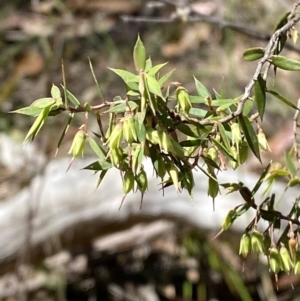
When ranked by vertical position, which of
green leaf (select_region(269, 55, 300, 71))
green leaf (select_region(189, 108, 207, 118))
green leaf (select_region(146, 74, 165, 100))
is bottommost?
green leaf (select_region(189, 108, 207, 118))

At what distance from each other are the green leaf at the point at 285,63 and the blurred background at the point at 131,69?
77cm

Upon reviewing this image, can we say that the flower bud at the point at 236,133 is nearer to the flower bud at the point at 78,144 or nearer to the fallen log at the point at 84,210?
the flower bud at the point at 78,144

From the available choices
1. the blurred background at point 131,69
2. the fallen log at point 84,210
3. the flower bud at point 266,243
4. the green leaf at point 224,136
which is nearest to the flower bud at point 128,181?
the green leaf at point 224,136

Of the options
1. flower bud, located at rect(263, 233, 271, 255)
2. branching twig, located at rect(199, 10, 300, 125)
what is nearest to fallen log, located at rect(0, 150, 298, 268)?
flower bud, located at rect(263, 233, 271, 255)

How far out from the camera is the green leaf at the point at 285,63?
2.26 ft

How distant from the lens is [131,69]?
3.46m

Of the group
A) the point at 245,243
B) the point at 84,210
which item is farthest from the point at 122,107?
the point at 84,210

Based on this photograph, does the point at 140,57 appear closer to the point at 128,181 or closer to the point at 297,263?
the point at 128,181

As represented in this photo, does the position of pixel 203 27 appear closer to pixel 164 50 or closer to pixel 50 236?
pixel 164 50

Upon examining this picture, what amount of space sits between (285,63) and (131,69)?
2.79 meters

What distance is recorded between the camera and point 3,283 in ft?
7.85

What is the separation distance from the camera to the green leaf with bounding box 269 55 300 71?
689 mm

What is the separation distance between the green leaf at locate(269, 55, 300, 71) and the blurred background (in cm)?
77

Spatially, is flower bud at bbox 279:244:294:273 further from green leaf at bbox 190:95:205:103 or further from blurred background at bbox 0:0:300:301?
blurred background at bbox 0:0:300:301
